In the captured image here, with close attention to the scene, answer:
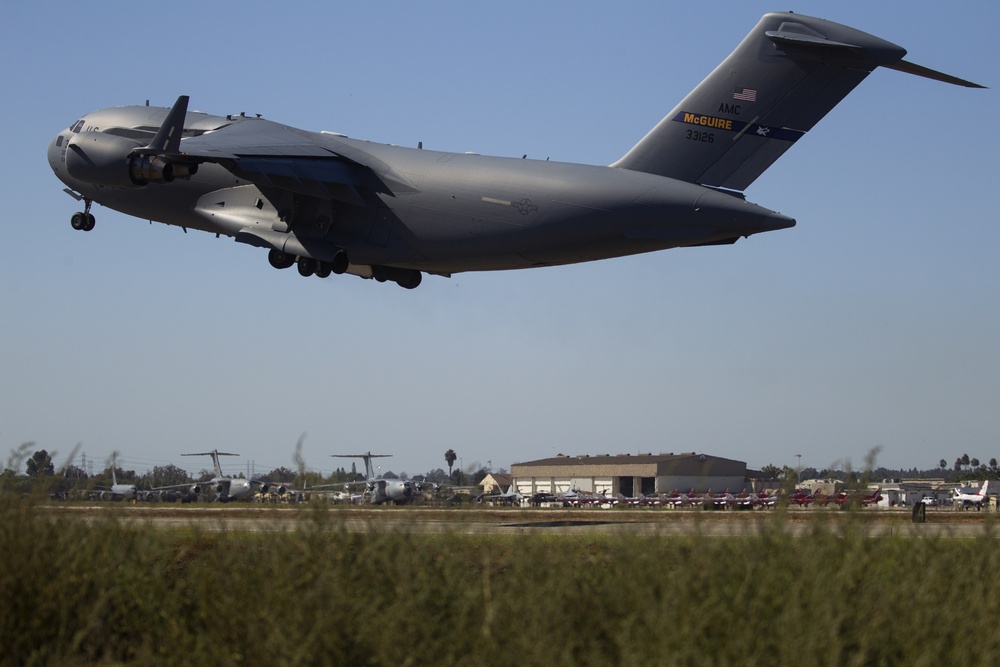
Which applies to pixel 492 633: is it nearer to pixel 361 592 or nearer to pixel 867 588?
pixel 361 592

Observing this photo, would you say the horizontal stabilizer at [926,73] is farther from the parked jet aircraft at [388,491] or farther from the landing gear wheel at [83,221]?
the parked jet aircraft at [388,491]

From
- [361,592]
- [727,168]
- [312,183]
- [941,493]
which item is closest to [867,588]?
[361,592]

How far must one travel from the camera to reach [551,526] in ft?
74.7

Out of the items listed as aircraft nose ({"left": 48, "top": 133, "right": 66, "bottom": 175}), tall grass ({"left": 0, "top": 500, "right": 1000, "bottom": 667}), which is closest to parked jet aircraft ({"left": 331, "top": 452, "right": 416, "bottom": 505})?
aircraft nose ({"left": 48, "top": 133, "right": 66, "bottom": 175})

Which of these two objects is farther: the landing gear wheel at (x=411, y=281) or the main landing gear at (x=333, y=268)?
the landing gear wheel at (x=411, y=281)

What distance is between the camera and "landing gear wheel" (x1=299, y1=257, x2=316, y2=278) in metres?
25.1

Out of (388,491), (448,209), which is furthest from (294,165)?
(388,491)

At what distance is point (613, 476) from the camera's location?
247 ft

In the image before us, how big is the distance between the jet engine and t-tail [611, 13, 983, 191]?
9396 millimetres

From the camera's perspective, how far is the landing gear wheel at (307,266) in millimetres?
25109

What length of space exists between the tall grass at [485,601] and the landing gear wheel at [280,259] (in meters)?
13.1

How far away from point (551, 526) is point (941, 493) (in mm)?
51384

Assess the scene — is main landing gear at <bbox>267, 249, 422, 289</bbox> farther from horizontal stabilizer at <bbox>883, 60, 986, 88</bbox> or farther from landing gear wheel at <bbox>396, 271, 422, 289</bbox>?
horizontal stabilizer at <bbox>883, 60, 986, 88</bbox>

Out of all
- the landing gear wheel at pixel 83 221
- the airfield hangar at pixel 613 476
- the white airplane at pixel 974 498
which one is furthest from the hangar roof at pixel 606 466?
the landing gear wheel at pixel 83 221
